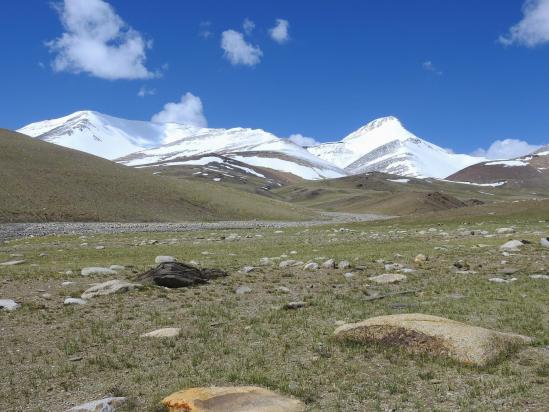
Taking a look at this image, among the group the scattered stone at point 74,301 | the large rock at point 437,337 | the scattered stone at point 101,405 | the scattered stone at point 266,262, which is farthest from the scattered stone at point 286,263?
the scattered stone at point 101,405

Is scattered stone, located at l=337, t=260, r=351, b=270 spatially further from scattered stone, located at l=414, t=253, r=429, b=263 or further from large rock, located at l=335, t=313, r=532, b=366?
large rock, located at l=335, t=313, r=532, b=366

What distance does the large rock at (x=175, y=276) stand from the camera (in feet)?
78.7

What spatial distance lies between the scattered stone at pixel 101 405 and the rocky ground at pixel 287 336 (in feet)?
0.54

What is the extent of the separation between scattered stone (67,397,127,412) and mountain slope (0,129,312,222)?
93090mm

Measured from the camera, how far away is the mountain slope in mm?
106125

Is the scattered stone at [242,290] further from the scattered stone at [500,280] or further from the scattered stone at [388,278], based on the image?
the scattered stone at [500,280]

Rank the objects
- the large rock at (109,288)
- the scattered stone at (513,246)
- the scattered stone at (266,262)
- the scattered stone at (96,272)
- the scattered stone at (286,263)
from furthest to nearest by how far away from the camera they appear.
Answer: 1. the scattered stone at (513,246)
2. the scattered stone at (266,262)
3. the scattered stone at (286,263)
4. the scattered stone at (96,272)
5. the large rock at (109,288)

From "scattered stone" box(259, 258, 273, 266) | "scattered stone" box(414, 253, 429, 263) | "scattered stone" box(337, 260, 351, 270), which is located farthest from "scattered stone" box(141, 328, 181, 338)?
"scattered stone" box(414, 253, 429, 263)

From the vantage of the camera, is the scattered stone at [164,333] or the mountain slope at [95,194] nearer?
the scattered stone at [164,333]

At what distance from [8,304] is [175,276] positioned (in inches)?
272

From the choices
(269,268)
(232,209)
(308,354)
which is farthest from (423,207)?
(308,354)

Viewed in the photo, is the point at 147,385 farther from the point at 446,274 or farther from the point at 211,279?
the point at 446,274

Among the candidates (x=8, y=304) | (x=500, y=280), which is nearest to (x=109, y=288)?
(x=8, y=304)

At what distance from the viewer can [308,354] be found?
45.5 feet
